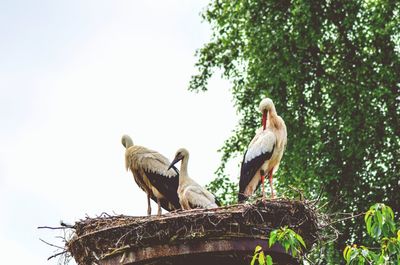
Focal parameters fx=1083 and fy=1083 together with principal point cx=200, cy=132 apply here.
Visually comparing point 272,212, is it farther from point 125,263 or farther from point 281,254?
point 125,263

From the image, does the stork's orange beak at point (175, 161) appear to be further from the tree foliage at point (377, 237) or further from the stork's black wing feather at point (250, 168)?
the tree foliage at point (377, 237)

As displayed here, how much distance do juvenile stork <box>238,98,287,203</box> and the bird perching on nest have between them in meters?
0.89

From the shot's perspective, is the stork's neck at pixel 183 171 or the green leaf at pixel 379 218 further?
the stork's neck at pixel 183 171

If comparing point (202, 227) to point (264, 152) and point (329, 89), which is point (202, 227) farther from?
point (329, 89)

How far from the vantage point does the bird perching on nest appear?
482 inches

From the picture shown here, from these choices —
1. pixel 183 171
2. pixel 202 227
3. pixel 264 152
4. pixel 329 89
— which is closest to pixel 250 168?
pixel 264 152

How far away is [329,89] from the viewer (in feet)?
66.1

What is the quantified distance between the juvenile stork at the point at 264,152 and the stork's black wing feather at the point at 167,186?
0.87 m

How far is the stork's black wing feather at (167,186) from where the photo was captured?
12.3 metres

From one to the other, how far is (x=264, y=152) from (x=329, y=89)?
882cm

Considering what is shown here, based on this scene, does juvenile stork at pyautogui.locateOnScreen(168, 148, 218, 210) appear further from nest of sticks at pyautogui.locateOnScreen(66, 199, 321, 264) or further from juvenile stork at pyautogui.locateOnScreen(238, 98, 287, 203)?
nest of sticks at pyautogui.locateOnScreen(66, 199, 321, 264)

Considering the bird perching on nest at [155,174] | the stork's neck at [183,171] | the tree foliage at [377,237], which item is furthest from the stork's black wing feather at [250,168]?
the tree foliage at [377,237]

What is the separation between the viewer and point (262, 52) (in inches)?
786

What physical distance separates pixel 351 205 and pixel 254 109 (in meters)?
2.81
